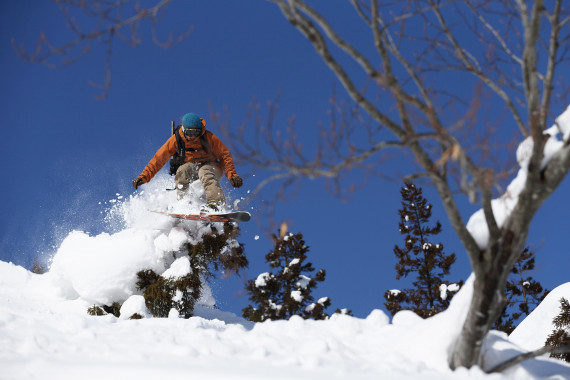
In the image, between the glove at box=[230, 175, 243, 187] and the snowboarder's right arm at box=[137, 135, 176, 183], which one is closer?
the glove at box=[230, 175, 243, 187]

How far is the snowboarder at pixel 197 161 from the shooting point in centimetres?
891

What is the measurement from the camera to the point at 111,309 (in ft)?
28.4

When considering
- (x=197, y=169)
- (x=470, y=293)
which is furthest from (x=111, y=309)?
(x=470, y=293)

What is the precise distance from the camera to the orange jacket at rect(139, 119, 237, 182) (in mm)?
9227

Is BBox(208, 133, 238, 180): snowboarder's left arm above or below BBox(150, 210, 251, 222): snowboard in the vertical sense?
above

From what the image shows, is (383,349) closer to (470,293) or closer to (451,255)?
(470,293)

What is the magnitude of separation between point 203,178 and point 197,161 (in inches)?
19.4

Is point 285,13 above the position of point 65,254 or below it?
below

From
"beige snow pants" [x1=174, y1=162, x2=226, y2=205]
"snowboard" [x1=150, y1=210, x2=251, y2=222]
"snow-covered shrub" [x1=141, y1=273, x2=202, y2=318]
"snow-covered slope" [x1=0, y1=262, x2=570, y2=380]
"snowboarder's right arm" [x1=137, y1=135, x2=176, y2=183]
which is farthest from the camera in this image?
"snowboarder's right arm" [x1=137, y1=135, x2=176, y2=183]

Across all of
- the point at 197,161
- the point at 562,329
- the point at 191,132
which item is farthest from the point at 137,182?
the point at 562,329

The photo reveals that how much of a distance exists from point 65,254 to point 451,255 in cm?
1346

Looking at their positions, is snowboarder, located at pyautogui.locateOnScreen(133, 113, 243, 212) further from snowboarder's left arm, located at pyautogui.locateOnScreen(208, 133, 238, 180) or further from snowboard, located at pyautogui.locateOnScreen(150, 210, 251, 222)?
snowboard, located at pyautogui.locateOnScreen(150, 210, 251, 222)

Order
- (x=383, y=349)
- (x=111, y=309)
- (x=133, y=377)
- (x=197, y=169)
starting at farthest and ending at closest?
(x=197, y=169) → (x=111, y=309) → (x=383, y=349) → (x=133, y=377)

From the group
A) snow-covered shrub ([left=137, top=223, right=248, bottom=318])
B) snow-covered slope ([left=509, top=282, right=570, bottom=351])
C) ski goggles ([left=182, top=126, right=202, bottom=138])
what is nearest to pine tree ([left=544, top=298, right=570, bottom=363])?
snow-covered slope ([left=509, top=282, right=570, bottom=351])
